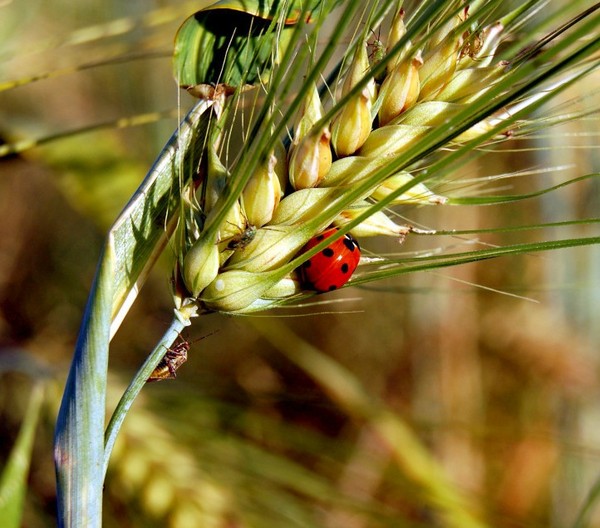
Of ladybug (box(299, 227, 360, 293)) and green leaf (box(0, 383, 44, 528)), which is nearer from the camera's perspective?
ladybug (box(299, 227, 360, 293))

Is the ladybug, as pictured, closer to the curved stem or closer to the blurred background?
the curved stem

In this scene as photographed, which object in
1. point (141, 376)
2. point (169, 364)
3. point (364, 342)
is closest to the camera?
point (141, 376)

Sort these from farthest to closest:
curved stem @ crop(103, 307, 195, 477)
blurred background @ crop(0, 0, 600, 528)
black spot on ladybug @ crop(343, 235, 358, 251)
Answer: blurred background @ crop(0, 0, 600, 528) → black spot on ladybug @ crop(343, 235, 358, 251) → curved stem @ crop(103, 307, 195, 477)

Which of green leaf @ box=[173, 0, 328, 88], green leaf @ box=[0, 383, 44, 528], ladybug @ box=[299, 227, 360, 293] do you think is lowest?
green leaf @ box=[0, 383, 44, 528]

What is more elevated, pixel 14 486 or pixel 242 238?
pixel 242 238

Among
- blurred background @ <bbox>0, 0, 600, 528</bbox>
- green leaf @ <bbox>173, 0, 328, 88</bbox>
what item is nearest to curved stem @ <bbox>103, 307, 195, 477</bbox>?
green leaf @ <bbox>173, 0, 328, 88</bbox>

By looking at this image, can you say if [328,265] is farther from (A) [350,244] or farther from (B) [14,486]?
(B) [14,486]

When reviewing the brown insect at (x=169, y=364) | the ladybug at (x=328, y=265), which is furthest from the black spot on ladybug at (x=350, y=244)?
the brown insect at (x=169, y=364)

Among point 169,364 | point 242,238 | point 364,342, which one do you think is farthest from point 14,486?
point 364,342
